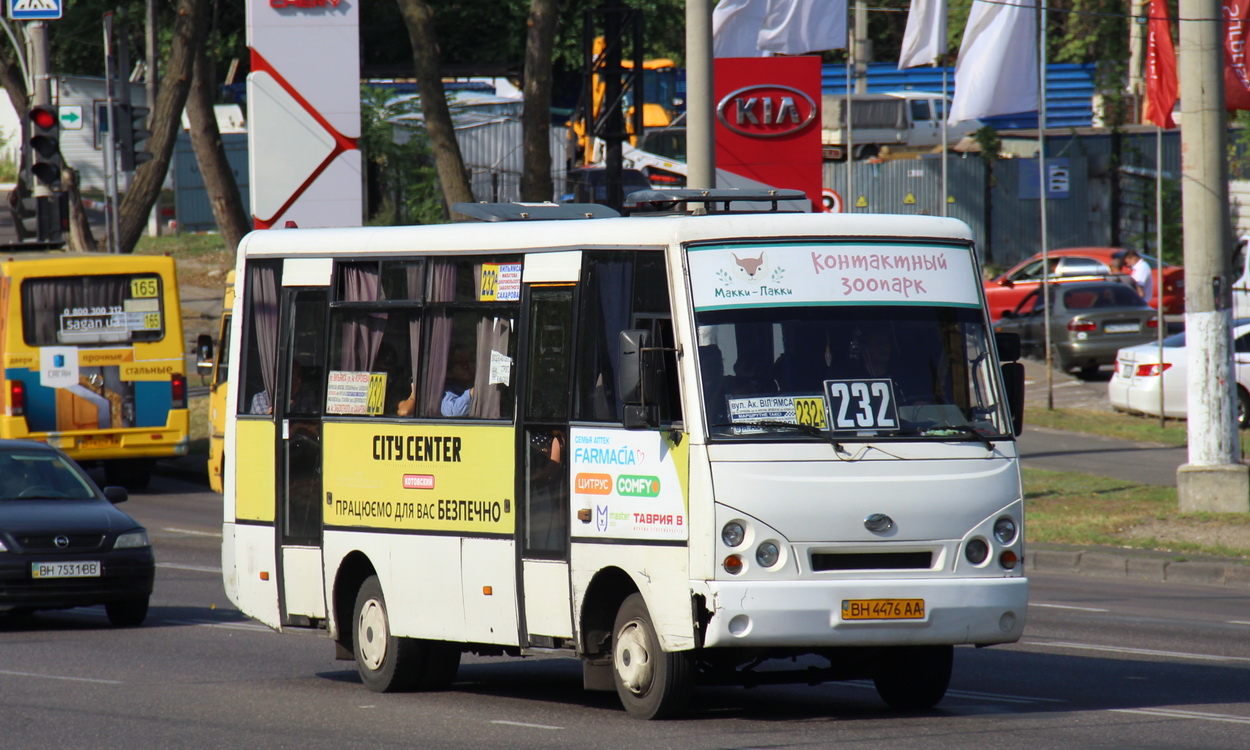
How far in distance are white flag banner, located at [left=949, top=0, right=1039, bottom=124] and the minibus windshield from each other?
60.2 feet

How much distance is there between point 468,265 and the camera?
1018 centimetres

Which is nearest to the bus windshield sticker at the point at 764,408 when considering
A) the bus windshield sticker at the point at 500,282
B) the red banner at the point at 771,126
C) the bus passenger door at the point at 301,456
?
the bus windshield sticker at the point at 500,282

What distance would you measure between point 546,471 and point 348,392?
1805mm

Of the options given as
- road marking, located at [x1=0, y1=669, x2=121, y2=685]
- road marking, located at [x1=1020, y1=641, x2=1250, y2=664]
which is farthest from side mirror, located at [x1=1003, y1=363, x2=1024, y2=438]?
road marking, located at [x1=0, y1=669, x2=121, y2=685]

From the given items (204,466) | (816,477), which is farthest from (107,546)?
(204,466)

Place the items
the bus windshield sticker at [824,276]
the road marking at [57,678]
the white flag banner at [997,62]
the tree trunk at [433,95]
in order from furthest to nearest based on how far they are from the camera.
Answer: the white flag banner at [997,62] < the tree trunk at [433,95] < the road marking at [57,678] < the bus windshield sticker at [824,276]

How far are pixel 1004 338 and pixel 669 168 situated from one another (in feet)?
126

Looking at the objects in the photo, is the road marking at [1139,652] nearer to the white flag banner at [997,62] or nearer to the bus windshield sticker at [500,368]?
the bus windshield sticker at [500,368]

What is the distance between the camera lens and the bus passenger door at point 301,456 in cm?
1092

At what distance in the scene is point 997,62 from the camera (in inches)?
1059

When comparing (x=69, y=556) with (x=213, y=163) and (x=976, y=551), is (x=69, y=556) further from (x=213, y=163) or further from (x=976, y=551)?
(x=213, y=163)

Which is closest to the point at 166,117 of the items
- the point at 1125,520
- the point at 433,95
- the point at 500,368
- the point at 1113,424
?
the point at 433,95

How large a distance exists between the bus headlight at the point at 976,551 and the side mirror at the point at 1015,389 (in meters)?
0.68

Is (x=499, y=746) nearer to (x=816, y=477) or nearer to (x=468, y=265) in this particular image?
(x=816, y=477)
